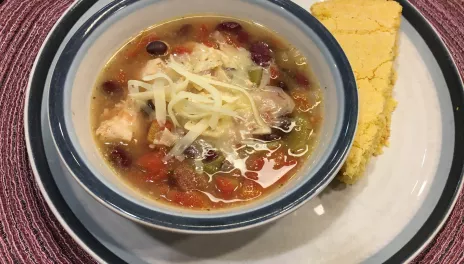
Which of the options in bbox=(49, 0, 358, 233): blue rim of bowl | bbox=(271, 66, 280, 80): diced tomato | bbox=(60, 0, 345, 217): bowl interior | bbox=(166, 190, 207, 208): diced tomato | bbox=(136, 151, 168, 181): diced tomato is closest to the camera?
bbox=(49, 0, 358, 233): blue rim of bowl

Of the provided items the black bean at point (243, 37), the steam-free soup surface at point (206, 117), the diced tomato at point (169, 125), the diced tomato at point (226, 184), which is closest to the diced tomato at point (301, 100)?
the steam-free soup surface at point (206, 117)

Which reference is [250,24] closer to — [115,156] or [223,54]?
[223,54]

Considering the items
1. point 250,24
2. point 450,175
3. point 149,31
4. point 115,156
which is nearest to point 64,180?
point 115,156

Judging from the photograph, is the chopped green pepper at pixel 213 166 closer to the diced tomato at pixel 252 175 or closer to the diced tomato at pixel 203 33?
the diced tomato at pixel 252 175

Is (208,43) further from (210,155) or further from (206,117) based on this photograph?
(210,155)

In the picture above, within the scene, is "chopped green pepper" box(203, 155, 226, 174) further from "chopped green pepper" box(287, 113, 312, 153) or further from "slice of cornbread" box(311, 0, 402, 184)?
"slice of cornbread" box(311, 0, 402, 184)

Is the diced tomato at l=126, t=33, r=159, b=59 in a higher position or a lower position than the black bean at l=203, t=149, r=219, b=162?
higher

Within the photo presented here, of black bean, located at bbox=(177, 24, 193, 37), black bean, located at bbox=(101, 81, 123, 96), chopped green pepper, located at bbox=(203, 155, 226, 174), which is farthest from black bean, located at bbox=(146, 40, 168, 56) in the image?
chopped green pepper, located at bbox=(203, 155, 226, 174)
